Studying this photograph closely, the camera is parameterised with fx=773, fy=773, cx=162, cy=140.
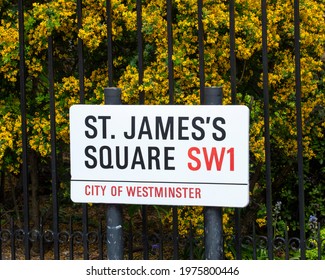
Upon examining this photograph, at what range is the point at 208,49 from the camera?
5.84 metres

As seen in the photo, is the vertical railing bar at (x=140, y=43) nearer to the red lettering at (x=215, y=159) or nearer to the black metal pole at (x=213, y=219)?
the black metal pole at (x=213, y=219)

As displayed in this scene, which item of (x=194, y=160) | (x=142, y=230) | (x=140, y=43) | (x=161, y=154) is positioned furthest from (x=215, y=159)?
(x=142, y=230)

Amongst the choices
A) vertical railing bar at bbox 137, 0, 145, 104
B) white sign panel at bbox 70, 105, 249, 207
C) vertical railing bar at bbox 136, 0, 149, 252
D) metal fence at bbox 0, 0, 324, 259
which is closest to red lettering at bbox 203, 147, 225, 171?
white sign panel at bbox 70, 105, 249, 207

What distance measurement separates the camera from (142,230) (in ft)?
18.9

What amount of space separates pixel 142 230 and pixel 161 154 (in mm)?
1953

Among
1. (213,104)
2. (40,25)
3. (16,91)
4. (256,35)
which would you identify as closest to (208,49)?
(256,35)

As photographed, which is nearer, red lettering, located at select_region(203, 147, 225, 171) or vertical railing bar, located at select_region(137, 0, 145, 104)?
red lettering, located at select_region(203, 147, 225, 171)

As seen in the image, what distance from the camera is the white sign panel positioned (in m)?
3.80

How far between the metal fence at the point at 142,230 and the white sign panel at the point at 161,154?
101 cm

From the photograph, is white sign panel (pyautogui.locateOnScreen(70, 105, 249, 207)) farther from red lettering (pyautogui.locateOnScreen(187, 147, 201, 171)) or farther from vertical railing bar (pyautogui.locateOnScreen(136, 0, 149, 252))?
vertical railing bar (pyautogui.locateOnScreen(136, 0, 149, 252))

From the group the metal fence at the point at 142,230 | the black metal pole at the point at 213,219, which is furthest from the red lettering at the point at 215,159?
the metal fence at the point at 142,230

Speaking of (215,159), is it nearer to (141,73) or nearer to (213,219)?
(213,219)

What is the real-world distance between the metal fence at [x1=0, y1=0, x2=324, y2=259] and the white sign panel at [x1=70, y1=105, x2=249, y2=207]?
1.01 meters
